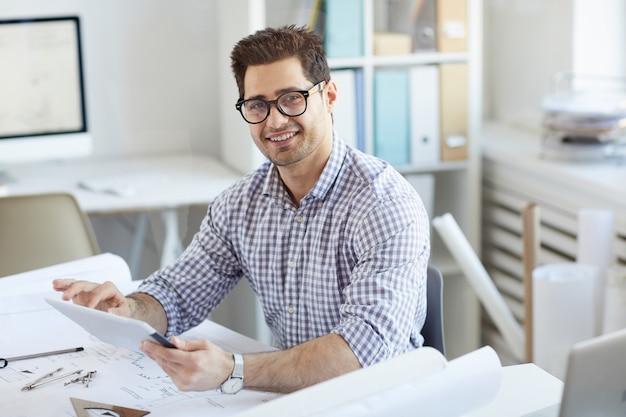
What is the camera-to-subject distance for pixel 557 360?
2.58 m

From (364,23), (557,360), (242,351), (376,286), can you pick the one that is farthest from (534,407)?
(364,23)

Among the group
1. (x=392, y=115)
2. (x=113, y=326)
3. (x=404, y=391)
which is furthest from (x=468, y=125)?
(x=404, y=391)

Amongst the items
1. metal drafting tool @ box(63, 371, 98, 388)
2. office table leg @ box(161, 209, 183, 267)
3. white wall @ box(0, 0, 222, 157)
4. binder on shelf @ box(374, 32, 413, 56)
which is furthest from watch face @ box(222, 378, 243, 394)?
white wall @ box(0, 0, 222, 157)

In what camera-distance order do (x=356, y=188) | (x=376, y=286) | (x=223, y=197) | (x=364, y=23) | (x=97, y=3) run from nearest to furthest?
(x=376, y=286), (x=356, y=188), (x=223, y=197), (x=364, y=23), (x=97, y=3)

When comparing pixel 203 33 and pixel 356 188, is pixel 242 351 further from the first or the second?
pixel 203 33

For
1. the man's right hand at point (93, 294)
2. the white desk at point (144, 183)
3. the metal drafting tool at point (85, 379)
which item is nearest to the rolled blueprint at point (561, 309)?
the white desk at point (144, 183)

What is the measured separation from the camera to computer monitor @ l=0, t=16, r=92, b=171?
114 inches

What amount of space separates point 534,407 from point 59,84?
2.06 metres

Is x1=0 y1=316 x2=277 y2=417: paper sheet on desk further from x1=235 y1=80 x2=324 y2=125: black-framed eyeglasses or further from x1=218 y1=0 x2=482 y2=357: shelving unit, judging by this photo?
x1=218 y1=0 x2=482 y2=357: shelving unit

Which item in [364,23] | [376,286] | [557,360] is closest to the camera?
[376,286]

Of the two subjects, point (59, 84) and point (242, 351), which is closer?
point (242, 351)

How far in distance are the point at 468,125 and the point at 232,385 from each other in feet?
6.14

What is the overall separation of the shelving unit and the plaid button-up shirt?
1.07 metres

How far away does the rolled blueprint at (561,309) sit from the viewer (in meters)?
2.52
